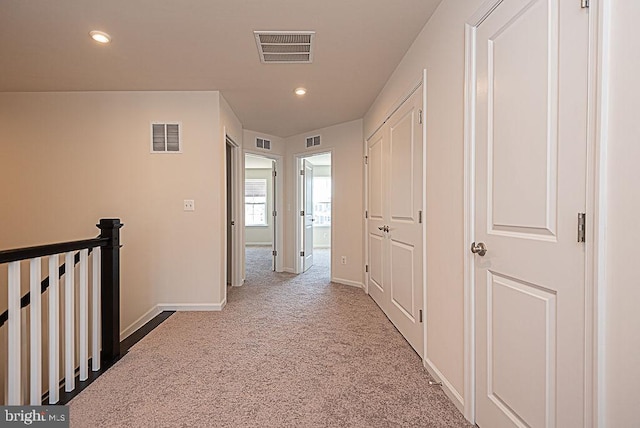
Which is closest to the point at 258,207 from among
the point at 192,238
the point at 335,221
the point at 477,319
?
the point at 335,221

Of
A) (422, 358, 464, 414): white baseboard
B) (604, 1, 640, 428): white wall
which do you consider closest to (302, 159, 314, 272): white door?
(422, 358, 464, 414): white baseboard

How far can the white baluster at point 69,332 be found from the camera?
2.00 meters

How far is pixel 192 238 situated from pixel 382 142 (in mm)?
2225

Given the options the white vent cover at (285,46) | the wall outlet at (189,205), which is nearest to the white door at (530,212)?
the white vent cover at (285,46)

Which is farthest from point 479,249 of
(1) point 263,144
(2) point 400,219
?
(1) point 263,144

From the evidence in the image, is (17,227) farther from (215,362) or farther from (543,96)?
(543,96)

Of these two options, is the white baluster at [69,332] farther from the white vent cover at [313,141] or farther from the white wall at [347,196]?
the white vent cover at [313,141]

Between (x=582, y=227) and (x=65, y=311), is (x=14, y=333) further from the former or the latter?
(x=582, y=227)

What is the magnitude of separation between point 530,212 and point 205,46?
2.45 m

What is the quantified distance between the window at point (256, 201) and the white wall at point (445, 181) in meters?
8.07

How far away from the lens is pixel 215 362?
94.8 inches

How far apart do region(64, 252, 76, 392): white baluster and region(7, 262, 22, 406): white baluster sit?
0.32 metres

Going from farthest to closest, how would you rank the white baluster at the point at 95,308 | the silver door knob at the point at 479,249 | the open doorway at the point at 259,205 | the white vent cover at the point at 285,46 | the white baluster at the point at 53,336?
the open doorway at the point at 259,205, the white vent cover at the point at 285,46, the white baluster at the point at 95,308, the white baluster at the point at 53,336, the silver door knob at the point at 479,249

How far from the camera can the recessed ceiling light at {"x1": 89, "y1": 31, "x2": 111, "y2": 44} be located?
2.39m
